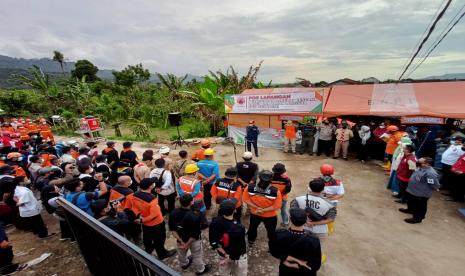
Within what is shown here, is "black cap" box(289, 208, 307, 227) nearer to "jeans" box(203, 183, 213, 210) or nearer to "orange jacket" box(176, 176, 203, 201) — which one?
"orange jacket" box(176, 176, 203, 201)

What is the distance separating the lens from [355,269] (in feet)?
13.9

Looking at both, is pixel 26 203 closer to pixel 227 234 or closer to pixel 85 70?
pixel 227 234

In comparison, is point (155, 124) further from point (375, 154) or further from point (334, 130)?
point (375, 154)

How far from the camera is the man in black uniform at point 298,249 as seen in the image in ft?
8.95

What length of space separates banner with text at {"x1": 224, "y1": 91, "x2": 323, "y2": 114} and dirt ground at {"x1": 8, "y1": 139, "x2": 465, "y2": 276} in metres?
4.46

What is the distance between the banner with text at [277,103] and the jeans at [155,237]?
8253 millimetres

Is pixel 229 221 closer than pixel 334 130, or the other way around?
pixel 229 221

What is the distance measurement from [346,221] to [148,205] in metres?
4.60

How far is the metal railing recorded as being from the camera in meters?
1.79

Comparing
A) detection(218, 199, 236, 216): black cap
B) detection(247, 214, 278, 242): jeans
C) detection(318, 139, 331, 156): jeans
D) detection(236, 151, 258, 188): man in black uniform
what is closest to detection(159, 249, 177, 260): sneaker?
detection(247, 214, 278, 242): jeans

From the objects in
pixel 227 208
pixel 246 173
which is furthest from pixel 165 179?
pixel 227 208

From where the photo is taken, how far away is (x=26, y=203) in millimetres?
4863

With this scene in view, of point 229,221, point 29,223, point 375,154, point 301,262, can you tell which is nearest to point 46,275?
point 29,223

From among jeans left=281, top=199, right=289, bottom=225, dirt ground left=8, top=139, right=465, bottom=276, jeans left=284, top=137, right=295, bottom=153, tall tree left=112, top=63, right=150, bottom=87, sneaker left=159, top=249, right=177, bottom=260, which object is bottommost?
dirt ground left=8, top=139, right=465, bottom=276
